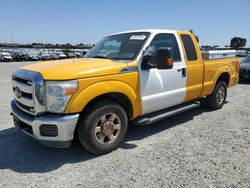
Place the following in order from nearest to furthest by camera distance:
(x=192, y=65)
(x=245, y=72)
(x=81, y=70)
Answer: (x=81, y=70) → (x=192, y=65) → (x=245, y=72)

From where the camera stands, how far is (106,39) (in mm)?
5203

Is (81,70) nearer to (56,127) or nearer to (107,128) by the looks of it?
(56,127)

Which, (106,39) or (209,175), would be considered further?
(106,39)

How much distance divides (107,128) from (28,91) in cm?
129

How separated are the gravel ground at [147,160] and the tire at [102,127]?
18 cm

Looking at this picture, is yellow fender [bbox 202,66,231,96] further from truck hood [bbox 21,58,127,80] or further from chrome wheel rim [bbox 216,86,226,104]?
truck hood [bbox 21,58,127,80]

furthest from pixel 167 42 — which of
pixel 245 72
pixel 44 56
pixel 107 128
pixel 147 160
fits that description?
pixel 44 56

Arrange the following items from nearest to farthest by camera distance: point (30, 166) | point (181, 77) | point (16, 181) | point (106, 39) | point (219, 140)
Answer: point (16, 181), point (30, 166), point (219, 140), point (181, 77), point (106, 39)

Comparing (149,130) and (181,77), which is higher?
(181,77)

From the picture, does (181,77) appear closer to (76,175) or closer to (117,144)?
(117,144)

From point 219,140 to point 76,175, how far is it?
103 inches

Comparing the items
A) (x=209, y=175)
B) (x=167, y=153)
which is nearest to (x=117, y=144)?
(x=167, y=153)

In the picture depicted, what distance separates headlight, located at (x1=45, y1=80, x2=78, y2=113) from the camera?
3.24 meters

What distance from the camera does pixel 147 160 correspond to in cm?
360
